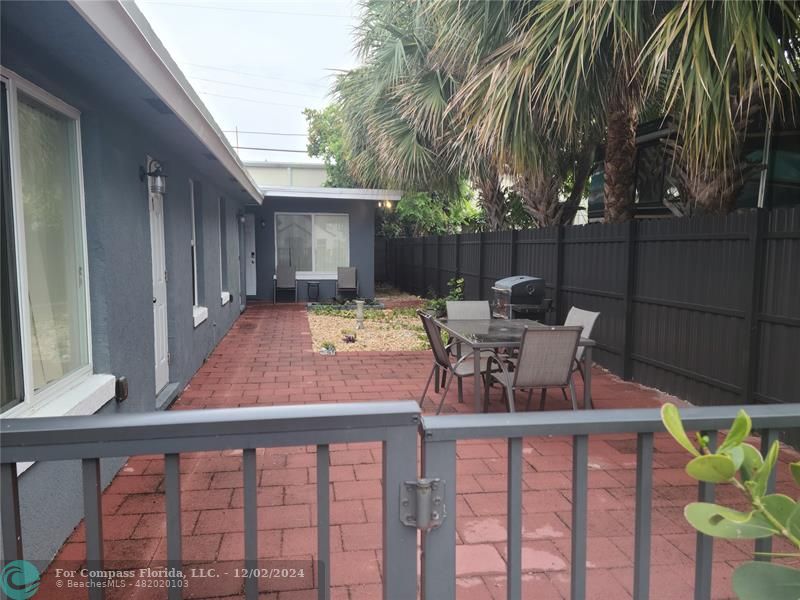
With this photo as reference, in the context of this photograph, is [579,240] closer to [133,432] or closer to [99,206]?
[99,206]

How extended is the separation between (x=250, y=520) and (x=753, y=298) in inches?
166

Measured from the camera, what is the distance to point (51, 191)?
2.96m

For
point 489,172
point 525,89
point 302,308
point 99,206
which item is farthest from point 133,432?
point 302,308

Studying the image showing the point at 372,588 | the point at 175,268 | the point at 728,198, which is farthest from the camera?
the point at 175,268

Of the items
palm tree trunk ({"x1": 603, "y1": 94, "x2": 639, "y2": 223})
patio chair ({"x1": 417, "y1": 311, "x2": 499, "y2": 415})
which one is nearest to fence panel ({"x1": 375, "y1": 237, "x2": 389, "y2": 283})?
palm tree trunk ({"x1": 603, "y1": 94, "x2": 639, "y2": 223})

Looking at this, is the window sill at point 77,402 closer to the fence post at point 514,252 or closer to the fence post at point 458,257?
the fence post at point 514,252

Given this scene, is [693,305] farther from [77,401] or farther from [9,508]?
[9,508]

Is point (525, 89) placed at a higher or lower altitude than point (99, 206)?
higher

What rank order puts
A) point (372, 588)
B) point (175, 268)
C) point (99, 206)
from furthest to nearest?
point (175, 268) < point (99, 206) < point (372, 588)

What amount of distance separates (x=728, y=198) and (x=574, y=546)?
16.1 ft

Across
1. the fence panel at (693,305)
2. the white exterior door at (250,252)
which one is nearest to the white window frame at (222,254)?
the white exterior door at (250,252)

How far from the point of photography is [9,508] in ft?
3.44

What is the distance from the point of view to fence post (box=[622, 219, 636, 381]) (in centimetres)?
573

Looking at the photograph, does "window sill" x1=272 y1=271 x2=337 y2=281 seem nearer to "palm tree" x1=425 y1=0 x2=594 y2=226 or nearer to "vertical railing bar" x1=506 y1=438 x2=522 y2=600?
"palm tree" x1=425 y1=0 x2=594 y2=226
